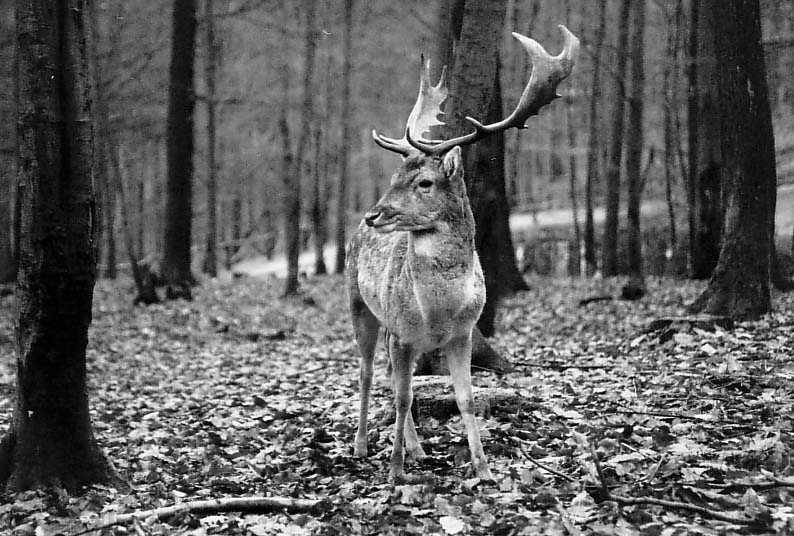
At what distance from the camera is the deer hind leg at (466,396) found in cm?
583

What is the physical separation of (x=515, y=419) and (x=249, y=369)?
555 cm

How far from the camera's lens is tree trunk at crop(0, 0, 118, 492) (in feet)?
19.0

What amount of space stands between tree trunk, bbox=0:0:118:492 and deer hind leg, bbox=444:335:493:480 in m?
2.71

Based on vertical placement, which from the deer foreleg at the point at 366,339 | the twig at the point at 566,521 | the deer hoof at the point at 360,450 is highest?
the deer foreleg at the point at 366,339

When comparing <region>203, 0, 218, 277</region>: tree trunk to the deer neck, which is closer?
the deer neck

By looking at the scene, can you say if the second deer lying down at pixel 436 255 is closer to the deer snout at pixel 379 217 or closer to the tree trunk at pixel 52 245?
the deer snout at pixel 379 217

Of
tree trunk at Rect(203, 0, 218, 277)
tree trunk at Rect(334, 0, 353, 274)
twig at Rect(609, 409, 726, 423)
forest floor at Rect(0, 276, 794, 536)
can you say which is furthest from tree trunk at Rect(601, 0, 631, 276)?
twig at Rect(609, 409, 726, 423)

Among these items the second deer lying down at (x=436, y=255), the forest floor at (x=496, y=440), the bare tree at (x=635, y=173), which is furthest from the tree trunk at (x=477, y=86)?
the bare tree at (x=635, y=173)

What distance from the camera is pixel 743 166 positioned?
1075 cm

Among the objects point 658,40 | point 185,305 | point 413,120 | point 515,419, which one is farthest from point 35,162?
point 658,40

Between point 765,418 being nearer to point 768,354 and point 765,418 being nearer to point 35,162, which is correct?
point 768,354

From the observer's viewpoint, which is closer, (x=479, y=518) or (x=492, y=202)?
(x=479, y=518)

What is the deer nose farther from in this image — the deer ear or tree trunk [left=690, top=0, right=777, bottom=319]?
tree trunk [left=690, top=0, right=777, bottom=319]

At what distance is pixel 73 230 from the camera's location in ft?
19.1
